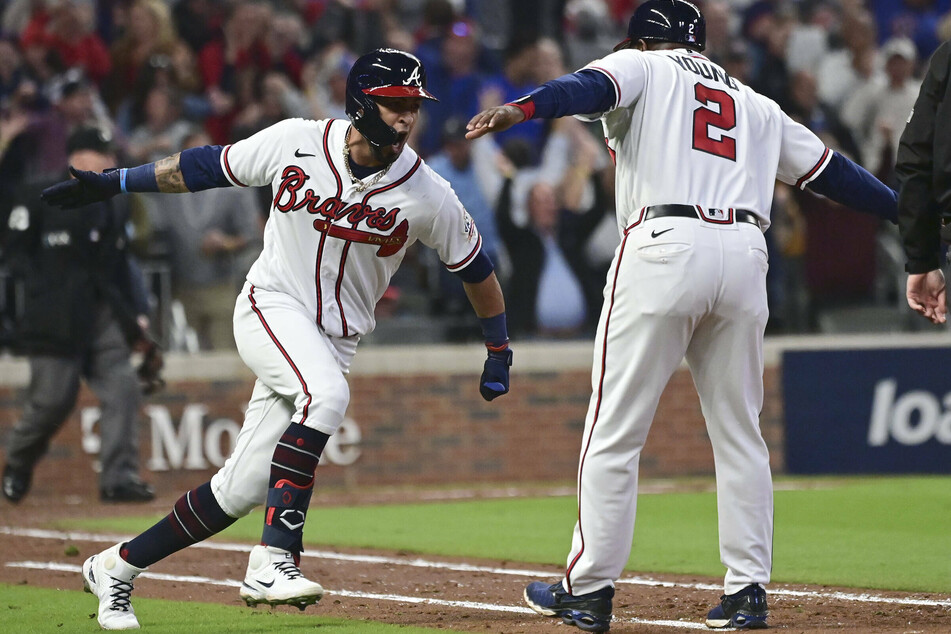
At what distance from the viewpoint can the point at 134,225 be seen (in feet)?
39.9

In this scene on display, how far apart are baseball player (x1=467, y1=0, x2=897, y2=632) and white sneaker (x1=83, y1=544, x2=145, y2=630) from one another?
5.40 ft

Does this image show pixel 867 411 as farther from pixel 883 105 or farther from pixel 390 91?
pixel 390 91

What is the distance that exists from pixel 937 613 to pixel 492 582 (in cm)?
216

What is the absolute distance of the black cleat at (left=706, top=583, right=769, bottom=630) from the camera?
17.2 ft

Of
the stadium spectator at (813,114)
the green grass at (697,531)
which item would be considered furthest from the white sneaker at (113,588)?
the stadium spectator at (813,114)

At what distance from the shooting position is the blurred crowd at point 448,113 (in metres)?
12.3

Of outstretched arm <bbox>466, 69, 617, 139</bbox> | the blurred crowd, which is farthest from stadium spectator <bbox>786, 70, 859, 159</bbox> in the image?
outstretched arm <bbox>466, 69, 617, 139</bbox>

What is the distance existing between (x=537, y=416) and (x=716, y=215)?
774 cm

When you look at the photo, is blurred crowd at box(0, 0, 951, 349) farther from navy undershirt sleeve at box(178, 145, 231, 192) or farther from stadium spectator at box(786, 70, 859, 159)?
navy undershirt sleeve at box(178, 145, 231, 192)

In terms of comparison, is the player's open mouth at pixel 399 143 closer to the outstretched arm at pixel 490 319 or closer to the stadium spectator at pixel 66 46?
the outstretched arm at pixel 490 319

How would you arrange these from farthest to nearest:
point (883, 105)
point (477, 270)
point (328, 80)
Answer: point (883, 105), point (328, 80), point (477, 270)

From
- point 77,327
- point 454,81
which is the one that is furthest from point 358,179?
point 454,81

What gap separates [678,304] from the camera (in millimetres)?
5113

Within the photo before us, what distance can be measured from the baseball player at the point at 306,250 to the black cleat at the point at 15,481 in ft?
17.6
